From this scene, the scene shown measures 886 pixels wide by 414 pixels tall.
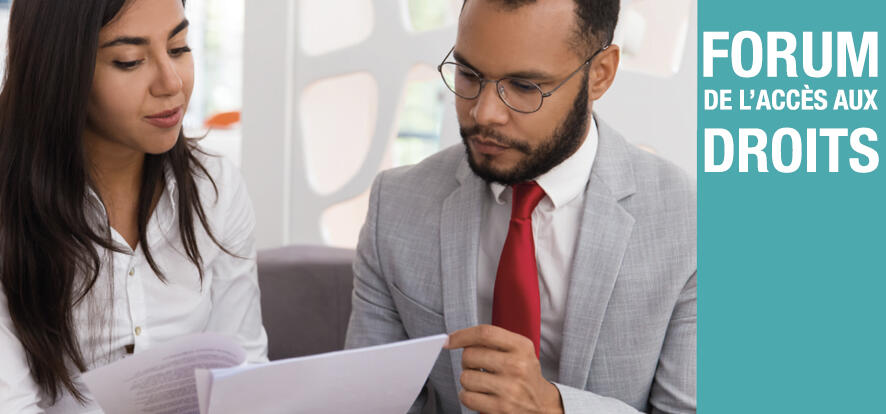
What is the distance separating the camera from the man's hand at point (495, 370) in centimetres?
131

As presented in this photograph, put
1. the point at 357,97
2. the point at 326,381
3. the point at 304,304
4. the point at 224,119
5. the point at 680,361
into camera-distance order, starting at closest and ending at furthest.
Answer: the point at 326,381, the point at 680,361, the point at 304,304, the point at 357,97, the point at 224,119

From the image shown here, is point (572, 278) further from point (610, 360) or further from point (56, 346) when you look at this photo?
point (56, 346)

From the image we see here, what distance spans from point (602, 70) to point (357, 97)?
1.61 meters

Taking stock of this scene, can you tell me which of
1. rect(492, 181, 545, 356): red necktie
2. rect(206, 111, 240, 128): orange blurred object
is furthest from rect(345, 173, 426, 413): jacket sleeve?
rect(206, 111, 240, 128): orange blurred object

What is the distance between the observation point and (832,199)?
149cm

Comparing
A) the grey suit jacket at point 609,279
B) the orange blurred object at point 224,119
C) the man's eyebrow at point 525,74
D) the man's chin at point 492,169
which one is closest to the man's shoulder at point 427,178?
the grey suit jacket at point 609,279

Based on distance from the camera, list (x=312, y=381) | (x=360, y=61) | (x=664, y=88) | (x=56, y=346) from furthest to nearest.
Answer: (x=360, y=61), (x=664, y=88), (x=56, y=346), (x=312, y=381)

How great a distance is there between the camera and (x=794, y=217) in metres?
1.50

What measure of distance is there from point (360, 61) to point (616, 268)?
1671 mm

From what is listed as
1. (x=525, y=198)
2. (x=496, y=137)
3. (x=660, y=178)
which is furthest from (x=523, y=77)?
(x=660, y=178)

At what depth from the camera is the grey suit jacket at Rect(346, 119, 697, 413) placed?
152cm

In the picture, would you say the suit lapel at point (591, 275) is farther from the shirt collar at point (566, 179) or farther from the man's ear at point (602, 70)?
the man's ear at point (602, 70)

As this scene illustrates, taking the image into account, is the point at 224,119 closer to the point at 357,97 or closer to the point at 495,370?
the point at 357,97

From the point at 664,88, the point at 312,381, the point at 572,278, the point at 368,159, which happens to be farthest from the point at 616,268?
the point at 368,159
